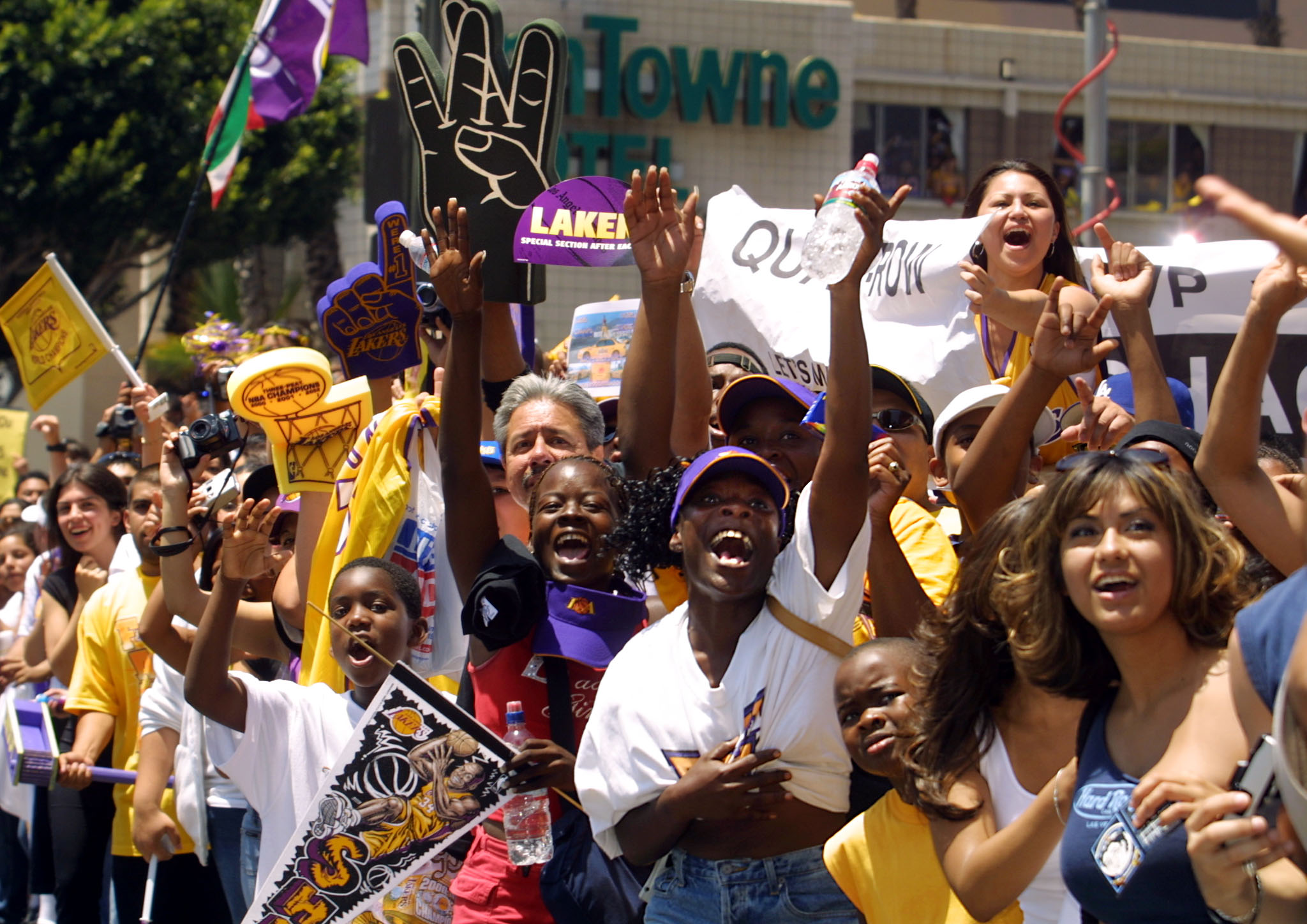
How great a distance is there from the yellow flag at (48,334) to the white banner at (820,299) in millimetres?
2956

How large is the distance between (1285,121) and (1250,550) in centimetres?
2332

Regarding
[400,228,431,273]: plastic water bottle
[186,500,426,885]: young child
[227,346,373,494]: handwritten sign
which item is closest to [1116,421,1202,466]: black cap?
[186,500,426,885]: young child

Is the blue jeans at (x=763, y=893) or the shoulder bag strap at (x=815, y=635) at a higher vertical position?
the shoulder bag strap at (x=815, y=635)

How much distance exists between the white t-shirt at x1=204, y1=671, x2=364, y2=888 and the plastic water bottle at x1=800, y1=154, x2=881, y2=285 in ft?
6.12

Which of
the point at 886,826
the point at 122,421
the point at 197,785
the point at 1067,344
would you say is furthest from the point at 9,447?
the point at 886,826

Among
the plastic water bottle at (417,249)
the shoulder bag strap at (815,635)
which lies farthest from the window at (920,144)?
the shoulder bag strap at (815,635)

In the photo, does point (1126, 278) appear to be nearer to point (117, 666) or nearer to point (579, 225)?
point (579, 225)

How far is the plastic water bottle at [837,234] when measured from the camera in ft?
10.5

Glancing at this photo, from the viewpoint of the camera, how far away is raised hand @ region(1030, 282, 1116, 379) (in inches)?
130

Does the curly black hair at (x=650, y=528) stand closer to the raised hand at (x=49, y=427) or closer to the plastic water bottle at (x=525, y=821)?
the plastic water bottle at (x=525, y=821)

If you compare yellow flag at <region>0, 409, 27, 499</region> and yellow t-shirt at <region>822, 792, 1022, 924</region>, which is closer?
yellow t-shirt at <region>822, 792, 1022, 924</region>

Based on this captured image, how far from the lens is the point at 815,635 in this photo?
3.18m

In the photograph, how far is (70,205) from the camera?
18797 millimetres

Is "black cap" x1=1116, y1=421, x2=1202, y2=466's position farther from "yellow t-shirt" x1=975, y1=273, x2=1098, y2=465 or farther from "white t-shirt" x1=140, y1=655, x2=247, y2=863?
"white t-shirt" x1=140, y1=655, x2=247, y2=863
